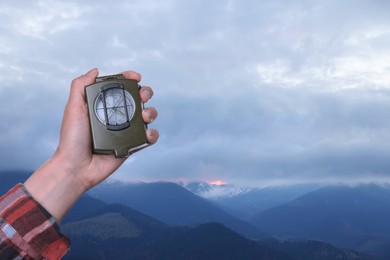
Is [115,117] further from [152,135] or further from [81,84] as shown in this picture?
[81,84]

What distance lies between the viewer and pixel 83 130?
5.31m

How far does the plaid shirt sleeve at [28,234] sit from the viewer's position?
3.60 metres

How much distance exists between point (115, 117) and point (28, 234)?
1.77 m

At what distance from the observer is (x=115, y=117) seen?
5102 millimetres

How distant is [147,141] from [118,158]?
40 centimetres

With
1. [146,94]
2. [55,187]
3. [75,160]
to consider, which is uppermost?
[146,94]

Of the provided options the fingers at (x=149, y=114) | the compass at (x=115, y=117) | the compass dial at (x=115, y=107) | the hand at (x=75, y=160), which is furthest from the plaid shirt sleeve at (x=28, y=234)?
the fingers at (x=149, y=114)

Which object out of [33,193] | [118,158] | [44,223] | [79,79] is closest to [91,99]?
[79,79]

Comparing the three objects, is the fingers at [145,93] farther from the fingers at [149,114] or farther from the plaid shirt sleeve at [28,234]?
the plaid shirt sleeve at [28,234]

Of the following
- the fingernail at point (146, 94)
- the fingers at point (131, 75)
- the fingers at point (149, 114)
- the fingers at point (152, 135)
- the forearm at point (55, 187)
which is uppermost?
the fingers at point (131, 75)

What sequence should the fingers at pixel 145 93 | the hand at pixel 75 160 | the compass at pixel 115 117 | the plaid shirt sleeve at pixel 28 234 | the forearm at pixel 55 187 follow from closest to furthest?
the plaid shirt sleeve at pixel 28 234 < the forearm at pixel 55 187 < the hand at pixel 75 160 < the compass at pixel 115 117 < the fingers at pixel 145 93

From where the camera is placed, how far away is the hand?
4566 millimetres

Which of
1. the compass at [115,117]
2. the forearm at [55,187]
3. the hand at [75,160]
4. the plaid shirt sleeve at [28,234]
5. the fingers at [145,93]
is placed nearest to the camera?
the plaid shirt sleeve at [28,234]

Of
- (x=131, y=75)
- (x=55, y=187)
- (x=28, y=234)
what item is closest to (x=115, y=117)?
(x=131, y=75)
